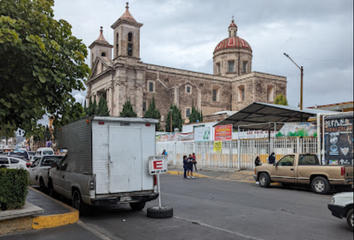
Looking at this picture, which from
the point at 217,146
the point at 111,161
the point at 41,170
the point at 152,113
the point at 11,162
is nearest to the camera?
the point at 111,161

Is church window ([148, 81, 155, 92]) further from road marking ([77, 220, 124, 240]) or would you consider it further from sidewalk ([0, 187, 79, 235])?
road marking ([77, 220, 124, 240])

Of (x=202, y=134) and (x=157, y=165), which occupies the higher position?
(x=202, y=134)

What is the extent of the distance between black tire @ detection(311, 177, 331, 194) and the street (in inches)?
73.2

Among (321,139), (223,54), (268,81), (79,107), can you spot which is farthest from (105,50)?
(79,107)

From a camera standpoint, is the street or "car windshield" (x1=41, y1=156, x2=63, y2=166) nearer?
the street

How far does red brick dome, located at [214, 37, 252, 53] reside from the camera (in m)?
80.8

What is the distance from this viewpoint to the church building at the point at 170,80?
205 feet

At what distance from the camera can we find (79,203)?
9.23m

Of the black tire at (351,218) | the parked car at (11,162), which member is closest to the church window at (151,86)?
the parked car at (11,162)

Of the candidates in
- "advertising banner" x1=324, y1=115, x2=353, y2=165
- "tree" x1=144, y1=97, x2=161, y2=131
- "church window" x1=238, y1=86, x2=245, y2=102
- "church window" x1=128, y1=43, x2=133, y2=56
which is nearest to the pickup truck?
"advertising banner" x1=324, y1=115, x2=353, y2=165

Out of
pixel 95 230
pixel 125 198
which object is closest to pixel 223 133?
pixel 125 198

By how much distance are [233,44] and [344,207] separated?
76.8 m

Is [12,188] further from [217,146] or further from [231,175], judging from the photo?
[217,146]

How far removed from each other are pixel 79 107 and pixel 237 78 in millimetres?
72841
